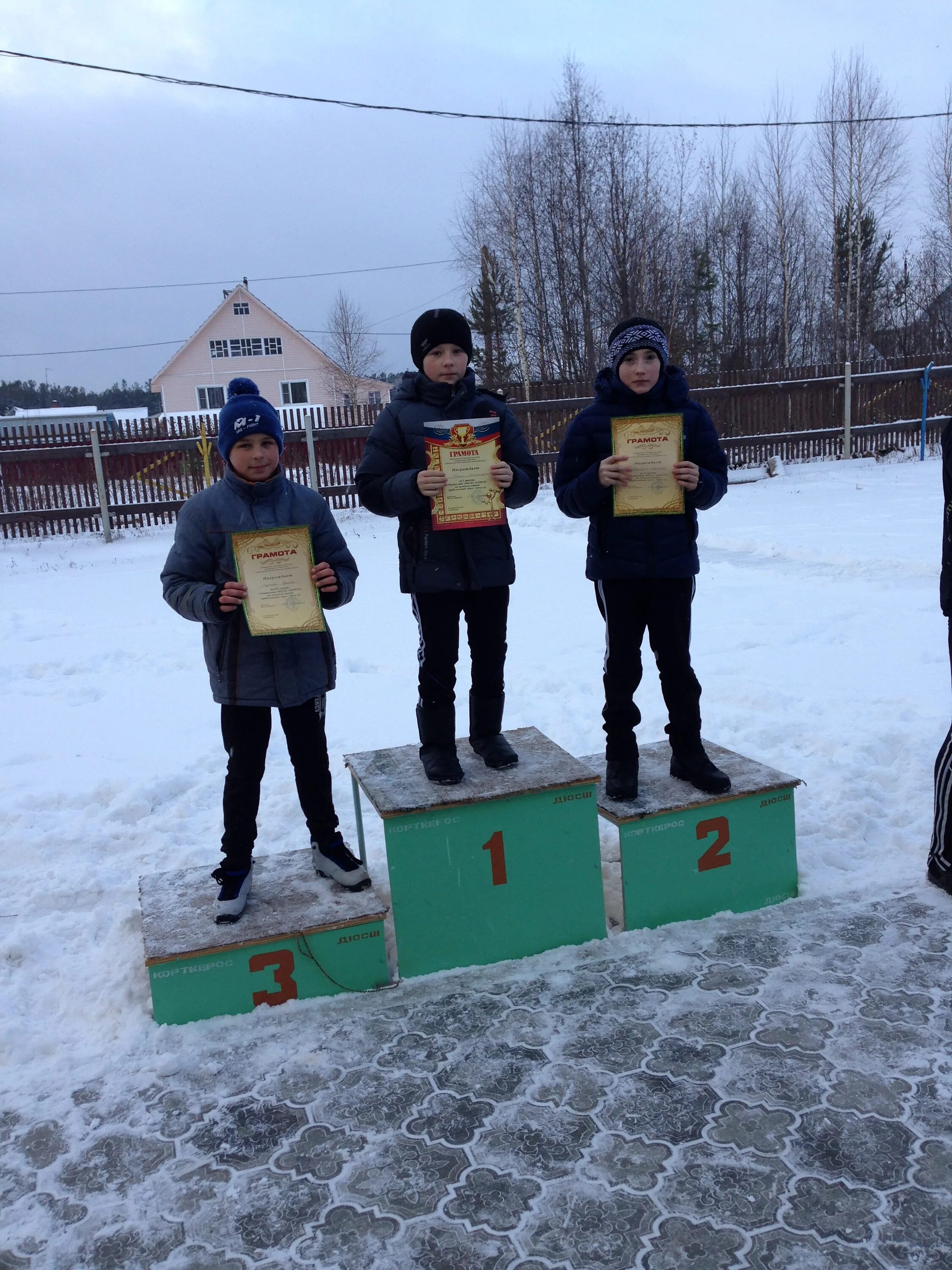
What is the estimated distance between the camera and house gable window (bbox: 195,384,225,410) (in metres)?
44.2

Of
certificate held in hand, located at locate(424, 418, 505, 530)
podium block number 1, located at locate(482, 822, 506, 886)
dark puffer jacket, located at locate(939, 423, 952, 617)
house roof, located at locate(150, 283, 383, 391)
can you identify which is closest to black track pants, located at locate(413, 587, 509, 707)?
certificate held in hand, located at locate(424, 418, 505, 530)

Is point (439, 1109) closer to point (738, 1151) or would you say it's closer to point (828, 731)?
point (738, 1151)

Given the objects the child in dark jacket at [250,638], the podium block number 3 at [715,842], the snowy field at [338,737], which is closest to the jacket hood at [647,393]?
the child in dark jacket at [250,638]

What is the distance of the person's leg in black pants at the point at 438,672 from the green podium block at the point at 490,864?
12 centimetres

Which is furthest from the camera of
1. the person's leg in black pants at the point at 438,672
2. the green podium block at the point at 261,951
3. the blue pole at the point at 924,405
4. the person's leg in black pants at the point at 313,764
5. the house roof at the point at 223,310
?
the house roof at the point at 223,310

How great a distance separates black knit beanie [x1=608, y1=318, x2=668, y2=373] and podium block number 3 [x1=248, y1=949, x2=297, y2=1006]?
7.23 feet

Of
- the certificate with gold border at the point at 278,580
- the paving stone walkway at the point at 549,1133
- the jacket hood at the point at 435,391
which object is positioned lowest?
the paving stone walkway at the point at 549,1133

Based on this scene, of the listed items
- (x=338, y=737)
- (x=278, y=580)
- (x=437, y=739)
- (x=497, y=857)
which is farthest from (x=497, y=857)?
(x=338, y=737)

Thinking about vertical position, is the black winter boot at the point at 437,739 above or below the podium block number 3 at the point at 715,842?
above

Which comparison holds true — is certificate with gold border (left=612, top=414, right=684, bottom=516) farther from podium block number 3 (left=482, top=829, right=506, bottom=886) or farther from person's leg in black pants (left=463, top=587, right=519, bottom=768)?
podium block number 3 (left=482, top=829, right=506, bottom=886)

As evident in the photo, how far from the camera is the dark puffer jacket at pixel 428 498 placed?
3.03m

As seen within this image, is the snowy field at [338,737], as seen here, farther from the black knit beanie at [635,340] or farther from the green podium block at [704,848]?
the black knit beanie at [635,340]

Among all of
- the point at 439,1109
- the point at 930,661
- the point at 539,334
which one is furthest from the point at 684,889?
the point at 539,334

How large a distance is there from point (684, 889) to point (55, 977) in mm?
2047
